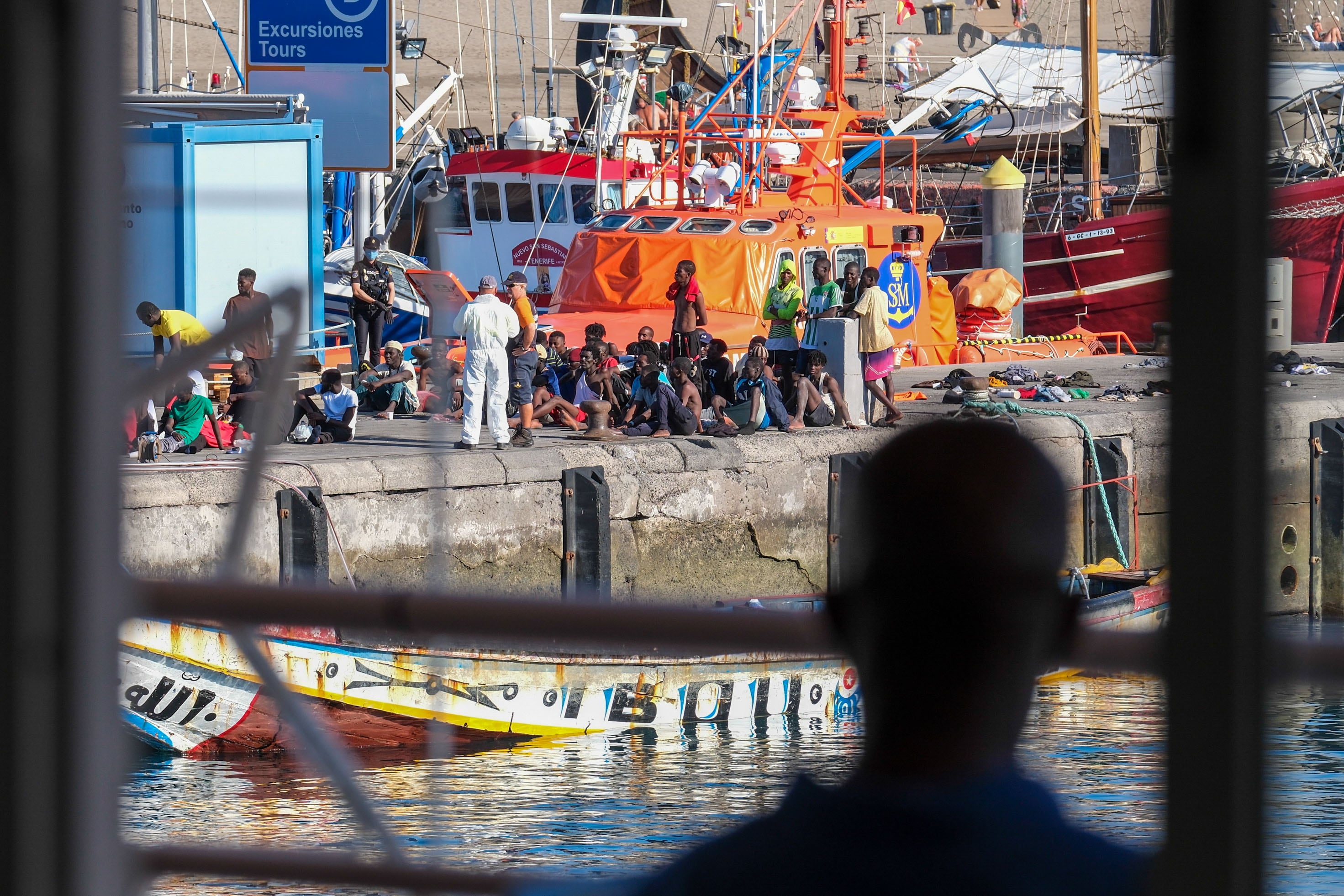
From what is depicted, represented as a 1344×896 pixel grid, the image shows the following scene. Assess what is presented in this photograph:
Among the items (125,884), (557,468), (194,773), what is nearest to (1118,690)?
(125,884)

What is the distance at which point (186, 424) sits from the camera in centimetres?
939

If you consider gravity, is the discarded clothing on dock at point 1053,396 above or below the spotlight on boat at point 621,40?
below

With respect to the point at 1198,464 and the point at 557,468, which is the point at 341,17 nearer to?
the point at 557,468

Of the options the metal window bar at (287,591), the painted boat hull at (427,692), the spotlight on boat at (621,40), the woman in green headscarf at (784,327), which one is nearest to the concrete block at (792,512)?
the woman in green headscarf at (784,327)

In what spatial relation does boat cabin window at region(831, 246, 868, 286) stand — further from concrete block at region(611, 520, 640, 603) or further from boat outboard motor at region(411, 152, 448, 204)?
boat outboard motor at region(411, 152, 448, 204)

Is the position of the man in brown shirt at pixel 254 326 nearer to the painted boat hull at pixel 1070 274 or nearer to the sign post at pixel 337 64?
the sign post at pixel 337 64

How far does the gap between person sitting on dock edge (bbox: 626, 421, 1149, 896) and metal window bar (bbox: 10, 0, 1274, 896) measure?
91 mm

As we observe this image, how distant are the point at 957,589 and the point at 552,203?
18.9m

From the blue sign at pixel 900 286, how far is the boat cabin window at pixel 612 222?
2.52 m

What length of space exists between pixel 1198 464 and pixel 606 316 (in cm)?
1341

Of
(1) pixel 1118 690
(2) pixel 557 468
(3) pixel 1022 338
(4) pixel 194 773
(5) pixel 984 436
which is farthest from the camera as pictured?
(3) pixel 1022 338

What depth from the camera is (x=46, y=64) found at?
3.86 ft

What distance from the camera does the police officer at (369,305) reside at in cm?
1215

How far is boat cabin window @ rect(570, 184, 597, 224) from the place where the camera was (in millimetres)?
19938
